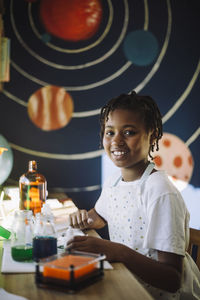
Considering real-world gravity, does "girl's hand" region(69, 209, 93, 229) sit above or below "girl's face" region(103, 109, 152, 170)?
below

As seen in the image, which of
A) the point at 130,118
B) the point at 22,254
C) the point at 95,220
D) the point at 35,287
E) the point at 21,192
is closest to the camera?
the point at 35,287

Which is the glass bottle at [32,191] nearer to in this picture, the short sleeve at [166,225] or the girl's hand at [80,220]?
the girl's hand at [80,220]

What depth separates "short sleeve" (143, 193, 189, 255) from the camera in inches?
35.5

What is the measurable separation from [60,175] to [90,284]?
1606 mm

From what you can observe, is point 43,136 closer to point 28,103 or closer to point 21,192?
point 28,103

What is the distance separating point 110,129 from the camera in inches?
46.8

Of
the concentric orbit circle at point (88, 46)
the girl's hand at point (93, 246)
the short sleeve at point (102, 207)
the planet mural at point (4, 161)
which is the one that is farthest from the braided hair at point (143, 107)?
the concentric orbit circle at point (88, 46)

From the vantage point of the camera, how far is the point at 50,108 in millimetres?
2266

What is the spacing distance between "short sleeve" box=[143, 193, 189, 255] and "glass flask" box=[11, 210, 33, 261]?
0.30 m

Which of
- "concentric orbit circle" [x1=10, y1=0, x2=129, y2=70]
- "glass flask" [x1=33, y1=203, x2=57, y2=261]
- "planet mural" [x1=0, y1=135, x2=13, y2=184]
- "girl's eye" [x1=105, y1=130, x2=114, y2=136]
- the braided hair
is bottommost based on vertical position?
"glass flask" [x1=33, y1=203, x2=57, y2=261]

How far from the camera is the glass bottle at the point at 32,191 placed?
1.54 m

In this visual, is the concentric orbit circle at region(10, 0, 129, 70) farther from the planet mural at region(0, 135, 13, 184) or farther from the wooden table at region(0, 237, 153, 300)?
the wooden table at region(0, 237, 153, 300)

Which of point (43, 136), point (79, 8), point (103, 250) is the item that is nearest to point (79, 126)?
point (43, 136)

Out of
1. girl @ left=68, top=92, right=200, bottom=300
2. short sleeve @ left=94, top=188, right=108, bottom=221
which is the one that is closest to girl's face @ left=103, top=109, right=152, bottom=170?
girl @ left=68, top=92, right=200, bottom=300
